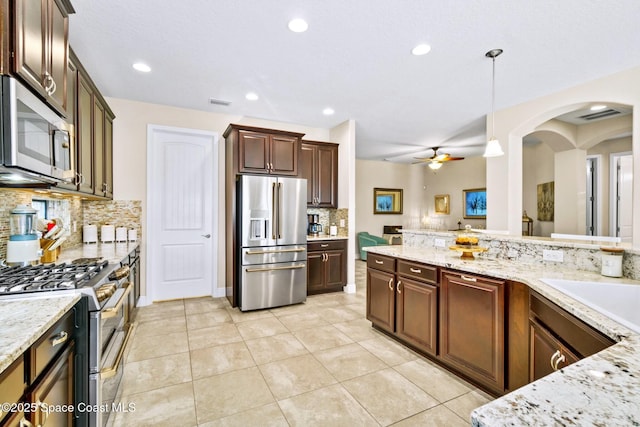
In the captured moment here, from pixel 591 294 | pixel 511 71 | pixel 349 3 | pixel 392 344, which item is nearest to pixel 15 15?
pixel 349 3

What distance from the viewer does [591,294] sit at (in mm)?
1639

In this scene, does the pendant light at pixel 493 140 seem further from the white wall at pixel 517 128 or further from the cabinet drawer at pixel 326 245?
the cabinet drawer at pixel 326 245

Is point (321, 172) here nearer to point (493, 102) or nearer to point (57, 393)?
point (493, 102)

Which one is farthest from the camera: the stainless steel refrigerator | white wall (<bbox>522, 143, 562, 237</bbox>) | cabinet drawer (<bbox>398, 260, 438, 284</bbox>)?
white wall (<bbox>522, 143, 562, 237</bbox>)

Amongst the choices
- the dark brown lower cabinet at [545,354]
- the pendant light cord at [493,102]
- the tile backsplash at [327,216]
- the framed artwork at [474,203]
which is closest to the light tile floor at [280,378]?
the dark brown lower cabinet at [545,354]

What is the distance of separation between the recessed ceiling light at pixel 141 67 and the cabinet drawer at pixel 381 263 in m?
3.01

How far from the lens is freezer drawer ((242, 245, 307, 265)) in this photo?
3709 mm

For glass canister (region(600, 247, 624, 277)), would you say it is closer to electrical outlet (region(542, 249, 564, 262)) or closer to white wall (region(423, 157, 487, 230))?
electrical outlet (region(542, 249, 564, 262))

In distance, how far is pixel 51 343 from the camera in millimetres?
1165

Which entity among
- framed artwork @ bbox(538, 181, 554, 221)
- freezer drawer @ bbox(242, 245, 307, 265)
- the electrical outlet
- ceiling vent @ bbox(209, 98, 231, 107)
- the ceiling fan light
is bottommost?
freezer drawer @ bbox(242, 245, 307, 265)

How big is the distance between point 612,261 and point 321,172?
3.73 meters

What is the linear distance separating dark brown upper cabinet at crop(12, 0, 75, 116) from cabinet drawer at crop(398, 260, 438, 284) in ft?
8.86

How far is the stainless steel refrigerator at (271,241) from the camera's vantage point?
3.70 meters

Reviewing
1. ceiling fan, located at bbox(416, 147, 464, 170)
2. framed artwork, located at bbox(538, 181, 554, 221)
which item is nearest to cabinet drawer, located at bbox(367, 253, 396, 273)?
ceiling fan, located at bbox(416, 147, 464, 170)
